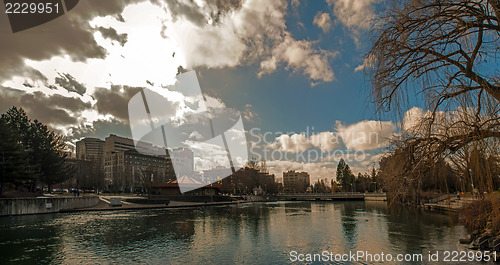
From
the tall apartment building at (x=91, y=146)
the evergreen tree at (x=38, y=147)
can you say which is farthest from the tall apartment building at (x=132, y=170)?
the tall apartment building at (x=91, y=146)

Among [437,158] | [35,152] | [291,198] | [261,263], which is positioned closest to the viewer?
[437,158]

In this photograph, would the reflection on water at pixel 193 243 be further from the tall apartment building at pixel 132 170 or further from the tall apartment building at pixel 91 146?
the tall apartment building at pixel 91 146

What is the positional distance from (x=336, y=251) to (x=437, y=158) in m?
9.42

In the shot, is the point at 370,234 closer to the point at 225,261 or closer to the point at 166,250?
the point at 225,261

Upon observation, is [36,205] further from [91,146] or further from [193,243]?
[91,146]

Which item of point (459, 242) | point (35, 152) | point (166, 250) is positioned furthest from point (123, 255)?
point (35, 152)

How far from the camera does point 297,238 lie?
57.5ft

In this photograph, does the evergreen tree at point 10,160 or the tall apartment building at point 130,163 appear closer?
the evergreen tree at point 10,160

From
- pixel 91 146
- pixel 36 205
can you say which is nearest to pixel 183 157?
pixel 91 146

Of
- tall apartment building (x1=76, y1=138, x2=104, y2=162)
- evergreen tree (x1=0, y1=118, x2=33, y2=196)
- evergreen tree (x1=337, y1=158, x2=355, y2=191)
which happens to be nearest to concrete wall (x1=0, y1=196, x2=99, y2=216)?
evergreen tree (x1=0, y1=118, x2=33, y2=196)

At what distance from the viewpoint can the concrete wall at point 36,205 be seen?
2812 cm

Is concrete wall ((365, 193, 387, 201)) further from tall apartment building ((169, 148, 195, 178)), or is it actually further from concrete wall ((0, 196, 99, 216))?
tall apartment building ((169, 148, 195, 178))

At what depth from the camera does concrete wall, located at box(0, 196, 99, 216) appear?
92.3 ft

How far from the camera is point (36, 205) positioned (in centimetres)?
3052
